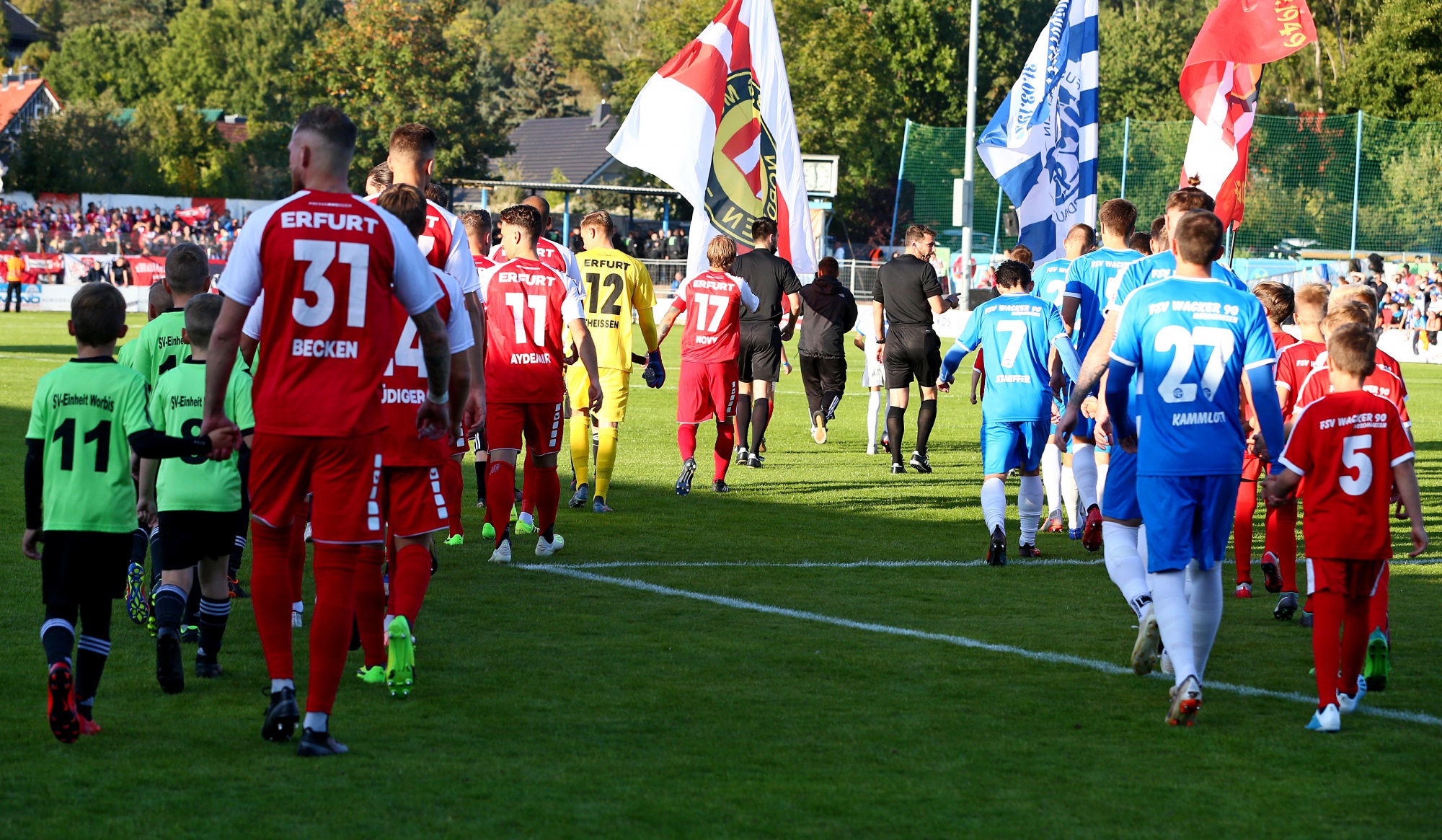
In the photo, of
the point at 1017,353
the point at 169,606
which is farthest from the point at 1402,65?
the point at 169,606

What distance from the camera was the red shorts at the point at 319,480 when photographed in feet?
15.9

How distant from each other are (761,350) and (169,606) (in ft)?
28.8

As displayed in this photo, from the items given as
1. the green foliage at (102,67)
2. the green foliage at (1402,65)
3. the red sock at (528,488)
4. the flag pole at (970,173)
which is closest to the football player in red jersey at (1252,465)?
the red sock at (528,488)

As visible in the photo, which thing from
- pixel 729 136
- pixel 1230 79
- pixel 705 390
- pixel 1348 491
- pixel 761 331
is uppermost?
pixel 1230 79

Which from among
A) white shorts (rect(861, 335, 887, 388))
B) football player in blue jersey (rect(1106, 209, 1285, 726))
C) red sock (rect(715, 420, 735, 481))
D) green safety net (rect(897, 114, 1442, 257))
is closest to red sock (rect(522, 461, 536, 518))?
red sock (rect(715, 420, 735, 481))

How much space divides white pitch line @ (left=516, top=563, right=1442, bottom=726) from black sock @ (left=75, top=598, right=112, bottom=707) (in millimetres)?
3390

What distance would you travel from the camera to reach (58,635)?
507cm

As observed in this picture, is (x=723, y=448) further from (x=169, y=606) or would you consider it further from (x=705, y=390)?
(x=169, y=606)

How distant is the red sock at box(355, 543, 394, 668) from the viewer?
557 centimetres

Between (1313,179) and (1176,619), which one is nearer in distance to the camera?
(1176,619)

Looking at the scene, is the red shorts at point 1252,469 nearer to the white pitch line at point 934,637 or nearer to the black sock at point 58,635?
the white pitch line at point 934,637

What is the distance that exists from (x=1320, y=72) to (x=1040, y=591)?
5483cm

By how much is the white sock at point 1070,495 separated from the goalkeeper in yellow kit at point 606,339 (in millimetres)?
3020

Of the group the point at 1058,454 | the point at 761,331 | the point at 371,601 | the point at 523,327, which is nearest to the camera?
the point at 371,601
